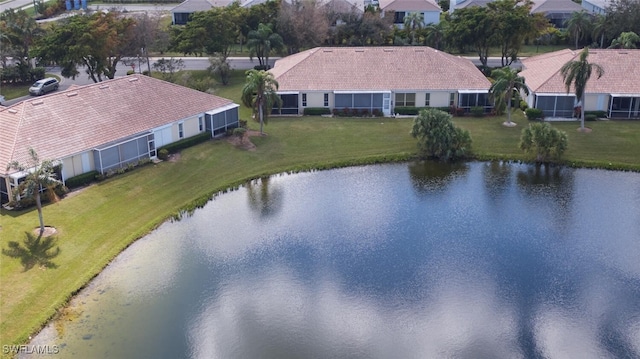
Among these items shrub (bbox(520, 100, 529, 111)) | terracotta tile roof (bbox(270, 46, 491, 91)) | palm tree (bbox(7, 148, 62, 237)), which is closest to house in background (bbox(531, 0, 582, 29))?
terracotta tile roof (bbox(270, 46, 491, 91))

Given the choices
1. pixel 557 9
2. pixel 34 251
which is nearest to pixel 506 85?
pixel 34 251

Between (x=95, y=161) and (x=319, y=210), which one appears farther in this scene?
(x=95, y=161)

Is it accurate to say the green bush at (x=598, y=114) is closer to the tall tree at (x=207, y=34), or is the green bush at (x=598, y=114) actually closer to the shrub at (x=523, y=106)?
the shrub at (x=523, y=106)

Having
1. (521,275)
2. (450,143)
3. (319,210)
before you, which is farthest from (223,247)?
(450,143)

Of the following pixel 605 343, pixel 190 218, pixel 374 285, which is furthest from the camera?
pixel 190 218

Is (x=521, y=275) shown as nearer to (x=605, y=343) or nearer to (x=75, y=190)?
(x=605, y=343)

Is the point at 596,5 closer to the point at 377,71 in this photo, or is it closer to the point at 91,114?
the point at 377,71
